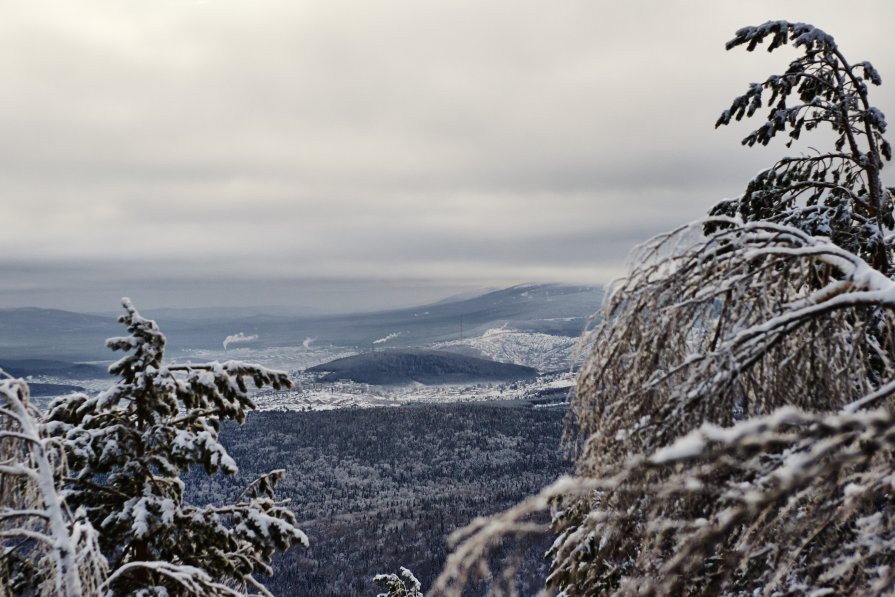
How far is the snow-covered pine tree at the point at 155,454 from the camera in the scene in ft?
22.0

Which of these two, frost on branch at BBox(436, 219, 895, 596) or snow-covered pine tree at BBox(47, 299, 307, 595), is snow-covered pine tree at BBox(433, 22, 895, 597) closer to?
frost on branch at BBox(436, 219, 895, 596)

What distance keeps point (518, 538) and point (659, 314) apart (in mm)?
1480

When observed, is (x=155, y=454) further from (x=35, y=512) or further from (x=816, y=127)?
(x=816, y=127)

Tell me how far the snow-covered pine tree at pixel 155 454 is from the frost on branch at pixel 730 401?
5.01 meters

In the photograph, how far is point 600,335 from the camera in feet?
11.6

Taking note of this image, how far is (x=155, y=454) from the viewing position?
7020mm

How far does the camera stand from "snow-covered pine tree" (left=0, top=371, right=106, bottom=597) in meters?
3.31

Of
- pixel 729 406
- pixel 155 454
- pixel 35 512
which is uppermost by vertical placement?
pixel 729 406

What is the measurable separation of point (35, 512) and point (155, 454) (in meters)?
3.99

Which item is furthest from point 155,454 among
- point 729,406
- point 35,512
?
point 729,406

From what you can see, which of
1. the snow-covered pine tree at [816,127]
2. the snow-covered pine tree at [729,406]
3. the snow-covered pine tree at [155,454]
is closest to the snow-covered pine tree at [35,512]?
the snow-covered pine tree at [729,406]

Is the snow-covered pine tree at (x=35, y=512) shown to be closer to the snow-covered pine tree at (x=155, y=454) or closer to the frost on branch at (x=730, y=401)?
the frost on branch at (x=730, y=401)

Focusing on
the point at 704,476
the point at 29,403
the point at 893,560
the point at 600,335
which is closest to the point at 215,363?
the point at 29,403

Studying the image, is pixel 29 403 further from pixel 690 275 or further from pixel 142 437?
pixel 690 275
